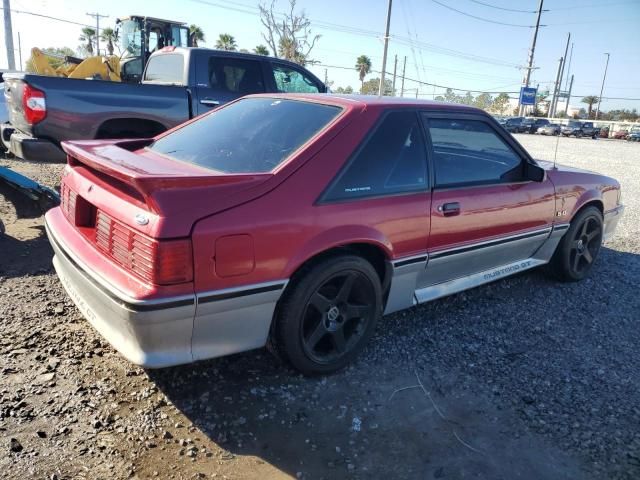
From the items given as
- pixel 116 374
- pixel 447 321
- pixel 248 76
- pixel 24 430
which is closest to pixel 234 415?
pixel 116 374

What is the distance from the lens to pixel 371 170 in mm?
2943

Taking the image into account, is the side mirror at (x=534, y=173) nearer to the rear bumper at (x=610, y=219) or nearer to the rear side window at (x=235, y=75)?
the rear bumper at (x=610, y=219)

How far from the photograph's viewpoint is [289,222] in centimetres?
250

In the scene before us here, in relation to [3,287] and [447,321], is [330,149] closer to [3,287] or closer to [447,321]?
[447,321]

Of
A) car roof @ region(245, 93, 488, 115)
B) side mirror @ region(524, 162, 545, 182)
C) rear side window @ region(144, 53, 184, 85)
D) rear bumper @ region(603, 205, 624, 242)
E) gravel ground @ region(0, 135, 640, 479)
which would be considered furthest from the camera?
rear side window @ region(144, 53, 184, 85)

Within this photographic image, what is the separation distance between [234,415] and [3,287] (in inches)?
Result: 94.0

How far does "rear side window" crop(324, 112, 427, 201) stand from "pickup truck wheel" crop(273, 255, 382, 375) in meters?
0.41

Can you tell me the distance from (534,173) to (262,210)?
2.44 meters

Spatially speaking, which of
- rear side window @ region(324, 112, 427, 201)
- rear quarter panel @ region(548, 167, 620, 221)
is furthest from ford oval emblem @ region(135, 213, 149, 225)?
rear quarter panel @ region(548, 167, 620, 221)

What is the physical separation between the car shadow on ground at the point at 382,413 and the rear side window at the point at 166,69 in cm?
523

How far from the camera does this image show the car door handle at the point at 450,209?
10.7 ft

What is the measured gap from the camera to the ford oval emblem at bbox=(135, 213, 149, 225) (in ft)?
7.22

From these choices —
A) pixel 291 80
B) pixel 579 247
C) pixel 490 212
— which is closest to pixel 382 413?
pixel 490 212

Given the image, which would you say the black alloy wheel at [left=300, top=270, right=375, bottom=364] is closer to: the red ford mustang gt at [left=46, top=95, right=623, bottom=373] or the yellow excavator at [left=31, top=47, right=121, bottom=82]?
the red ford mustang gt at [left=46, top=95, right=623, bottom=373]
